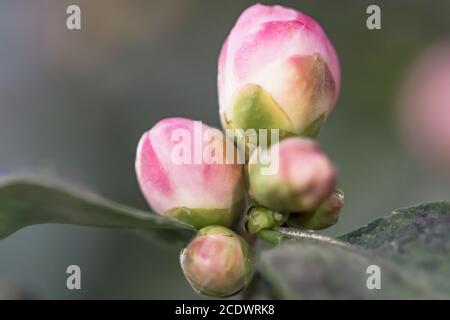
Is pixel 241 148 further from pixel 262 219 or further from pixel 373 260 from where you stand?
pixel 373 260

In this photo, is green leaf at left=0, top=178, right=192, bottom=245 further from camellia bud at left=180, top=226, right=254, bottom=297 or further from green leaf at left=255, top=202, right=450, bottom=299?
green leaf at left=255, top=202, right=450, bottom=299

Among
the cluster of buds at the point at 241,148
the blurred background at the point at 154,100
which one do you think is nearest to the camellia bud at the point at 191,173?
the cluster of buds at the point at 241,148

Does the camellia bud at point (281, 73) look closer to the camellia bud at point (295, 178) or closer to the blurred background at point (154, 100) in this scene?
the camellia bud at point (295, 178)

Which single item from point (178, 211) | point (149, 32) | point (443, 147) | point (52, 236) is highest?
point (149, 32)

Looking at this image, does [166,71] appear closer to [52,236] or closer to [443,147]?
[52,236]

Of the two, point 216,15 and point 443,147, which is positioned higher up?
point 216,15
